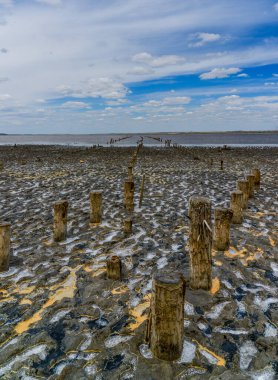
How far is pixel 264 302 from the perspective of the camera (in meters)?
5.36

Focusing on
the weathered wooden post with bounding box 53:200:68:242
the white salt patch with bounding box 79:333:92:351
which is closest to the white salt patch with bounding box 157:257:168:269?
the white salt patch with bounding box 79:333:92:351

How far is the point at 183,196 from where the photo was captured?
44.8ft

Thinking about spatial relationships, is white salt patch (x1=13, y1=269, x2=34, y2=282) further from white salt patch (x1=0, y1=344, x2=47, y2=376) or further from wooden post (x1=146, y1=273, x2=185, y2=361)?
wooden post (x1=146, y1=273, x2=185, y2=361)

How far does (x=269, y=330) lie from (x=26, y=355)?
3.53 metres

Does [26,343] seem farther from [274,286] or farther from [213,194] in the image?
[213,194]

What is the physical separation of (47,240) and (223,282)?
488 cm

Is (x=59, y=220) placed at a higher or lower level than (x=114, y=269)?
higher

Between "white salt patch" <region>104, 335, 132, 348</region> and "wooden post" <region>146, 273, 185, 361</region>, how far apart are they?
521 mm

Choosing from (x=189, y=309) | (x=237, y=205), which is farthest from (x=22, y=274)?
(x=237, y=205)

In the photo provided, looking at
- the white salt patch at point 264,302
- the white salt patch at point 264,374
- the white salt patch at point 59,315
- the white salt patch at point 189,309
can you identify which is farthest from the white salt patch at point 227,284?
the white salt patch at point 59,315

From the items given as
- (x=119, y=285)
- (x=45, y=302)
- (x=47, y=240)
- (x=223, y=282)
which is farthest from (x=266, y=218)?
(x=45, y=302)

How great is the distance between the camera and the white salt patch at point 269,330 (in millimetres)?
4555

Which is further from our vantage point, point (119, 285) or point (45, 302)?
point (119, 285)

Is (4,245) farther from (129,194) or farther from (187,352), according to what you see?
(129,194)
